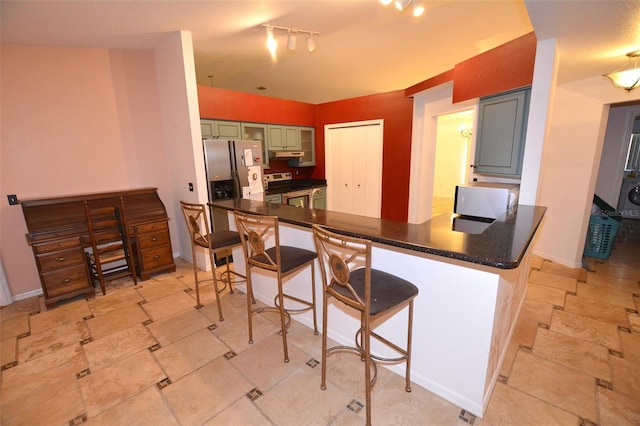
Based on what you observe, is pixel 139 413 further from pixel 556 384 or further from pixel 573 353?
pixel 573 353

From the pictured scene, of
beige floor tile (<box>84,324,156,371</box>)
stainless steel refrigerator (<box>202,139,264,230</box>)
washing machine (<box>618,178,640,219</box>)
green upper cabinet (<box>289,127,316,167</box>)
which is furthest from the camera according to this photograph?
green upper cabinet (<box>289,127,316,167</box>)

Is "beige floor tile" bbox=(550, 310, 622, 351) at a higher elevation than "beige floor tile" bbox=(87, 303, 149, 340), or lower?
lower

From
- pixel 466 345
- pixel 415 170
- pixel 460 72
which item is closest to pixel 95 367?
pixel 466 345

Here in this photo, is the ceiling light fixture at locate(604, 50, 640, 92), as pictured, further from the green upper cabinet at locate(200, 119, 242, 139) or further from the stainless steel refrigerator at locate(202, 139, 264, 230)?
the green upper cabinet at locate(200, 119, 242, 139)

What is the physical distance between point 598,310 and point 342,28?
374cm

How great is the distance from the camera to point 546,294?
2916mm

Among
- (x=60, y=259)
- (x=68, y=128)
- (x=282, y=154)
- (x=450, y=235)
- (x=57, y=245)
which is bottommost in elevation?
(x=60, y=259)

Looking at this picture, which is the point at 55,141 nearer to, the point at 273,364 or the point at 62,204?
the point at 62,204

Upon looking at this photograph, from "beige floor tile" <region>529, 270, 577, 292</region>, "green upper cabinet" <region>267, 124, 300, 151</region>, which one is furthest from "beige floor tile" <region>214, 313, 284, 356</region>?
"green upper cabinet" <region>267, 124, 300, 151</region>

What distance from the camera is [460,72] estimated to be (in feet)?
10.3

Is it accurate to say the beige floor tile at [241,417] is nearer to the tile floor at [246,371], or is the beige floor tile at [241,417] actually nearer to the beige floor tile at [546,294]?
the tile floor at [246,371]

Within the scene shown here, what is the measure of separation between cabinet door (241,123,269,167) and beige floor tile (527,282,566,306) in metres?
4.06

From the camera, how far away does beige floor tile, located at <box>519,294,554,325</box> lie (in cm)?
249

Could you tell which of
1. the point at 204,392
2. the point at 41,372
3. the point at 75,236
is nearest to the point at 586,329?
the point at 204,392
